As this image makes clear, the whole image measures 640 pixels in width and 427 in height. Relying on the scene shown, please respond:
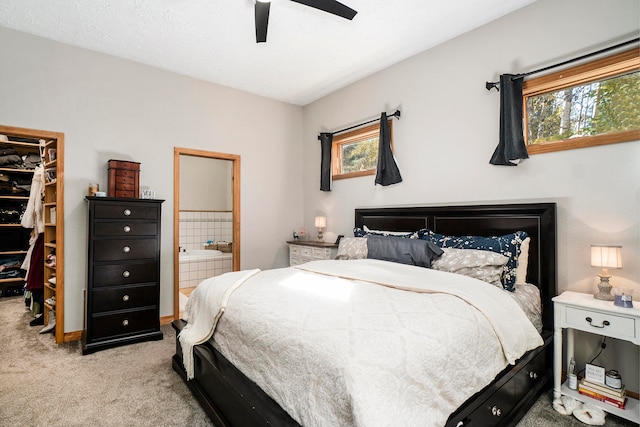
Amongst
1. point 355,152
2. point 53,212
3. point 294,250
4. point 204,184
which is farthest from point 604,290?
point 204,184

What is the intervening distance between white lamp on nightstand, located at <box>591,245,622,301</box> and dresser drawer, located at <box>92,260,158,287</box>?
3606mm

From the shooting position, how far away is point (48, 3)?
2582 mm

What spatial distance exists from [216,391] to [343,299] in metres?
Result: 0.89

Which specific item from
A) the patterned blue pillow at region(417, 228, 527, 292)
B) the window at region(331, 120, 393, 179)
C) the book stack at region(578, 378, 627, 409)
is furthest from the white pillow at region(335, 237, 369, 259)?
the book stack at region(578, 378, 627, 409)

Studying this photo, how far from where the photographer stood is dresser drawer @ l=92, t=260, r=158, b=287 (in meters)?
2.94

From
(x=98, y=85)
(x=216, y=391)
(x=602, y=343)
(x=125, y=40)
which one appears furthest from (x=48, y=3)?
(x=602, y=343)

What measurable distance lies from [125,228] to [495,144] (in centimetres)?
347

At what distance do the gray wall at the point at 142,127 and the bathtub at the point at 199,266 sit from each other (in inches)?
56.8

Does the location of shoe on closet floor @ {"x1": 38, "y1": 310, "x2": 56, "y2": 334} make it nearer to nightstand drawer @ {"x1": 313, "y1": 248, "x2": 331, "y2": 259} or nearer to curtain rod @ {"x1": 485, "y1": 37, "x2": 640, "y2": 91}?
nightstand drawer @ {"x1": 313, "y1": 248, "x2": 331, "y2": 259}

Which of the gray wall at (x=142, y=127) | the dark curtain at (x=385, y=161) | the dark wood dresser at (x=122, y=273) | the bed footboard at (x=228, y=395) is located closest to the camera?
the bed footboard at (x=228, y=395)

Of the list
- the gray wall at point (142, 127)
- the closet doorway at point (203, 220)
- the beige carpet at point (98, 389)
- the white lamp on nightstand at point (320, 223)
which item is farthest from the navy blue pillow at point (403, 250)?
the closet doorway at point (203, 220)

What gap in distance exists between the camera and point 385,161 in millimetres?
3543

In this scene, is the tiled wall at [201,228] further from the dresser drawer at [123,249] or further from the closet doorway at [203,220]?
the dresser drawer at [123,249]

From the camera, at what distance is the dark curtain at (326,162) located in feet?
14.3
